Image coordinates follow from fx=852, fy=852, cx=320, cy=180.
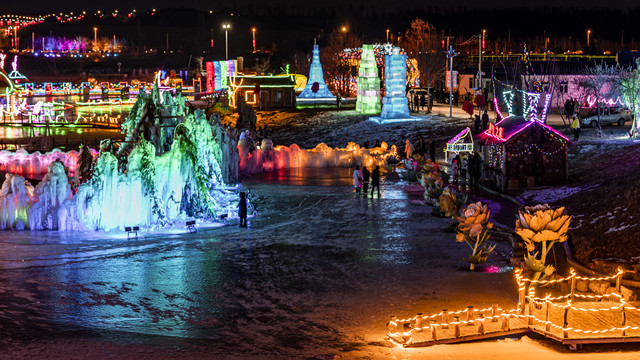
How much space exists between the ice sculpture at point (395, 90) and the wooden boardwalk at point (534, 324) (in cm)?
3630

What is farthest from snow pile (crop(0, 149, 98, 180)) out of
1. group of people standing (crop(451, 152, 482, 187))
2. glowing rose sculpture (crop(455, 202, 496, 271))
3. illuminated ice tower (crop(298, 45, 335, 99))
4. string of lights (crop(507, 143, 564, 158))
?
illuminated ice tower (crop(298, 45, 335, 99))

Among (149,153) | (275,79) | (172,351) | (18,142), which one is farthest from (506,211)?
(275,79)

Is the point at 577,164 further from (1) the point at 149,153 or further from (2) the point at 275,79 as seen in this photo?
A: (2) the point at 275,79

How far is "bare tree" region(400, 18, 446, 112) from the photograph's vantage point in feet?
236

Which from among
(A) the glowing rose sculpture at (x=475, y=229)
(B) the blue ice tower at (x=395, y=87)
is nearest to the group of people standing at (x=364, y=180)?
(A) the glowing rose sculpture at (x=475, y=229)

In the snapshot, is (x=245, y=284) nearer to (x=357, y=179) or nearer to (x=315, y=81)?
(x=357, y=179)

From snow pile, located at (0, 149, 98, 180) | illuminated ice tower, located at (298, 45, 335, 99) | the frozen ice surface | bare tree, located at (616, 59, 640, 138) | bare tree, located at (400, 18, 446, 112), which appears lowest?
the frozen ice surface

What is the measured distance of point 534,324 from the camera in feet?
46.0

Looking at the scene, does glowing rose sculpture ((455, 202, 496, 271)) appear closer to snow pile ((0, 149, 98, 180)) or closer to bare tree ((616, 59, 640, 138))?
bare tree ((616, 59, 640, 138))

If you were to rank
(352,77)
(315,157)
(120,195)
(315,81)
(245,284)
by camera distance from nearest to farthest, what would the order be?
(245,284)
(120,195)
(315,157)
(315,81)
(352,77)

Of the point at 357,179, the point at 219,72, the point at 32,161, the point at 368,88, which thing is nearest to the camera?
the point at 357,179

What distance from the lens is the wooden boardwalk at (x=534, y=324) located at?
43.6ft

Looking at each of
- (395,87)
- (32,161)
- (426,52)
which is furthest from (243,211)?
(426,52)

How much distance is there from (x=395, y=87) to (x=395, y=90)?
194 mm
